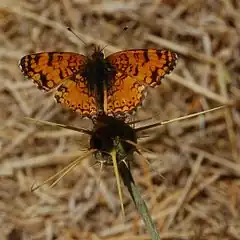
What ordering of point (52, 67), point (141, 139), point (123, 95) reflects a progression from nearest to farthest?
point (123, 95) < point (52, 67) < point (141, 139)

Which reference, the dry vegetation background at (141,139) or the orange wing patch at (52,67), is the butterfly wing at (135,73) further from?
the dry vegetation background at (141,139)

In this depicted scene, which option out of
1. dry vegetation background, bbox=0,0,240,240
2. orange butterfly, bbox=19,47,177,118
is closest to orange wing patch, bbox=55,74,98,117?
orange butterfly, bbox=19,47,177,118

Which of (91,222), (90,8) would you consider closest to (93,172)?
(91,222)

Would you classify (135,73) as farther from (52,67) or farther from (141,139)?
(141,139)

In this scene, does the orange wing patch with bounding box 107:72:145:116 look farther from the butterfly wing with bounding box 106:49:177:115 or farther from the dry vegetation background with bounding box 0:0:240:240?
the dry vegetation background with bounding box 0:0:240:240

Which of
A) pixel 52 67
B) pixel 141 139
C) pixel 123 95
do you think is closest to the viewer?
pixel 123 95

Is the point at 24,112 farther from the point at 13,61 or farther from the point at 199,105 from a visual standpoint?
the point at 199,105

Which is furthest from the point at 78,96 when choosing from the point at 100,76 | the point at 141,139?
the point at 141,139
